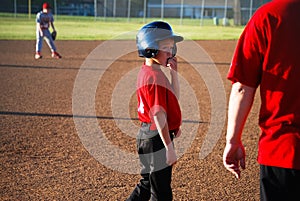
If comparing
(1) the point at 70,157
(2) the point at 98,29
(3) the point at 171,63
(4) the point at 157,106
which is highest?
(3) the point at 171,63

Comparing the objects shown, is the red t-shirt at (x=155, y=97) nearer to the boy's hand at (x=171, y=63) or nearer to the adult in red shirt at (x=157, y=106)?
the adult in red shirt at (x=157, y=106)

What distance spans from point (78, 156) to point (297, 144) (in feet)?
12.4

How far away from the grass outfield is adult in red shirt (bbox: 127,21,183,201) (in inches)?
889

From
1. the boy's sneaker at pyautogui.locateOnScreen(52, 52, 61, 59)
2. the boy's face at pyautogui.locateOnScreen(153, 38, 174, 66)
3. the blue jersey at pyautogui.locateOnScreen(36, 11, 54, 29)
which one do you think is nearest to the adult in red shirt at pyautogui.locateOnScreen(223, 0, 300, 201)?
the boy's face at pyautogui.locateOnScreen(153, 38, 174, 66)

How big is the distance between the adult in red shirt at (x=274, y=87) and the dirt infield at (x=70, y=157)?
84.6 inches

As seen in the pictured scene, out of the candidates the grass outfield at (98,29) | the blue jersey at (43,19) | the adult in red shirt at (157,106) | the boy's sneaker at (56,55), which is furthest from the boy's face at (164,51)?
the grass outfield at (98,29)

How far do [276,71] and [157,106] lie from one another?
1048mm

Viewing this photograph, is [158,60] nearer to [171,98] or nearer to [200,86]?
[171,98]

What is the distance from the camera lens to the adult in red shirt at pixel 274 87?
2.18m

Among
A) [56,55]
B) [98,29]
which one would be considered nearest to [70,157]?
[56,55]

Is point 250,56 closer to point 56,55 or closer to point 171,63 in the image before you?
point 171,63

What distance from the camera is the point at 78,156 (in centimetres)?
562

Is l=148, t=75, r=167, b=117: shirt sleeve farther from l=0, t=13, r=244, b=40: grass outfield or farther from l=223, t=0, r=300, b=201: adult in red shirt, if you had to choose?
l=0, t=13, r=244, b=40: grass outfield

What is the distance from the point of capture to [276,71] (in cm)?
223
